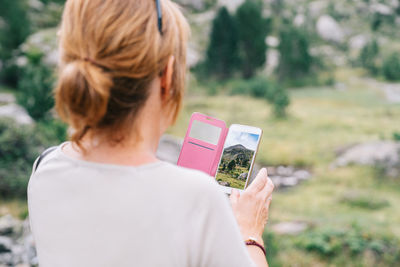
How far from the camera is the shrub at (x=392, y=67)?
561 cm

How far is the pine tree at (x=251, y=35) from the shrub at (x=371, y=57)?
149cm

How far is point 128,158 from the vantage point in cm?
70

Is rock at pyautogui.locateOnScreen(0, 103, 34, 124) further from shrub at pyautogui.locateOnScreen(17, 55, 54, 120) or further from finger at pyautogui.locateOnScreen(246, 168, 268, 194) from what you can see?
finger at pyautogui.locateOnScreen(246, 168, 268, 194)

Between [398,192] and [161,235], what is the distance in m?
4.29

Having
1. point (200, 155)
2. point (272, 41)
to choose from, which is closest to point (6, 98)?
point (272, 41)

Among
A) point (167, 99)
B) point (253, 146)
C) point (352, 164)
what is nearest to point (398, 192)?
point (352, 164)

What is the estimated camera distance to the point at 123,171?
68 centimetres

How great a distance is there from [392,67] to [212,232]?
5770mm

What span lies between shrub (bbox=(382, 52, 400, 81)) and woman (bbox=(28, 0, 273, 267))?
561 centimetres

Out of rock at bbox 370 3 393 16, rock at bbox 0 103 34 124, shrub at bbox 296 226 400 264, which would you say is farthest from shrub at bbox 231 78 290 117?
rock at bbox 0 103 34 124

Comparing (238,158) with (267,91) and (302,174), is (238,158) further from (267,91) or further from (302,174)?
(267,91)

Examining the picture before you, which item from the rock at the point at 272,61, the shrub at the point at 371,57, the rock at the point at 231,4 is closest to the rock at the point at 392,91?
the shrub at the point at 371,57

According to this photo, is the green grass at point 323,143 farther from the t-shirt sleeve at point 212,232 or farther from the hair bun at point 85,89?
the hair bun at point 85,89

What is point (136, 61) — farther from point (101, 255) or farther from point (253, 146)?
point (253, 146)
